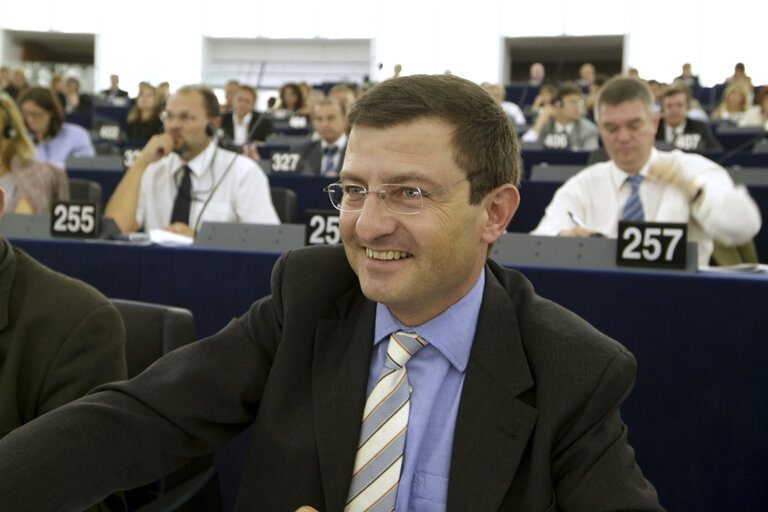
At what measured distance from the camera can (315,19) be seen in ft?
54.3

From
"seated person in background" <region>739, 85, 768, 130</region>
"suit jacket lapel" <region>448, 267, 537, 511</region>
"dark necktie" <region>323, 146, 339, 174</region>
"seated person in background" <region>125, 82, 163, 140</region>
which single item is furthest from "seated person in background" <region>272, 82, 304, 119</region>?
"suit jacket lapel" <region>448, 267, 537, 511</region>

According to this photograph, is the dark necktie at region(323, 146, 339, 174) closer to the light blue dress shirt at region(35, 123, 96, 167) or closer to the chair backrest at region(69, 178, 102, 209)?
the light blue dress shirt at region(35, 123, 96, 167)

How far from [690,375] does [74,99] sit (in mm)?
10973

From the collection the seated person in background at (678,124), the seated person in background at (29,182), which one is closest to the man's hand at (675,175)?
the seated person in background at (29,182)

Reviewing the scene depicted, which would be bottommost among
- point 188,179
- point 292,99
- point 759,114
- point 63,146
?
point 188,179

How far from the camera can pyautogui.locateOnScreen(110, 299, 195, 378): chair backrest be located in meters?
1.46

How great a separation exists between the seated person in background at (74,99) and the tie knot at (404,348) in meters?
10.6

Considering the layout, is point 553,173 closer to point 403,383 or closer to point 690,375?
point 690,375

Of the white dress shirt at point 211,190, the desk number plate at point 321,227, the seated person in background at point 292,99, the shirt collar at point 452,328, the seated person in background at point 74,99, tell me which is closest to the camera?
the shirt collar at point 452,328

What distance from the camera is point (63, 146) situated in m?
5.45

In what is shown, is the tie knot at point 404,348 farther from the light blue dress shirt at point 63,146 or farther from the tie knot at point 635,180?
the light blue dress shirt at point 63,146

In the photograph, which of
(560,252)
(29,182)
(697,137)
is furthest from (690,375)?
(697,137)

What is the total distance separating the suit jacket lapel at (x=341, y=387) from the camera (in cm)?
104

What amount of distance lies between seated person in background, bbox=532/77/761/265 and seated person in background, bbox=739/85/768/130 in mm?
4805
